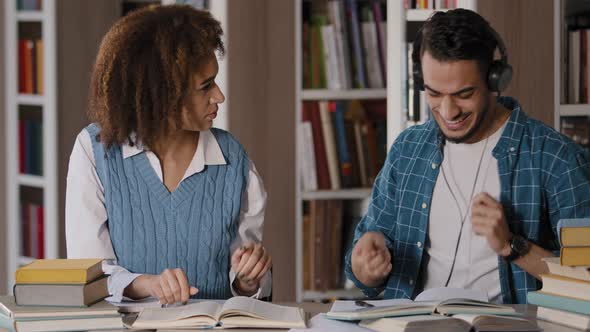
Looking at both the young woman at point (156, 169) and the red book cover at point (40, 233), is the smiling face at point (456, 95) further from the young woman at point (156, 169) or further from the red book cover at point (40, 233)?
the red book cover at point (40, 233)

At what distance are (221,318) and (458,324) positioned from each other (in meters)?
0.47

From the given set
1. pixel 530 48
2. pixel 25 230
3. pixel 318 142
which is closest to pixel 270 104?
pixel 318 142

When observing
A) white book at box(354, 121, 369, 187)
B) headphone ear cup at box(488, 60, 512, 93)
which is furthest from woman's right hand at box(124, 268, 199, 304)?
white book at box(354, 121, 369, 187)

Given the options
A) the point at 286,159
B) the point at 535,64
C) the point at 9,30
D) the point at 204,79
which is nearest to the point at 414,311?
the point at 204,79

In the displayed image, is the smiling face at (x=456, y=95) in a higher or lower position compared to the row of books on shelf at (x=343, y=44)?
lower

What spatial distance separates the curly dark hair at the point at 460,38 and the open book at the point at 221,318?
2.42 ft

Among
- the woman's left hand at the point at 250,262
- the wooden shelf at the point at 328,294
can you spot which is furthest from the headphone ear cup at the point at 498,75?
the wooden shelf at the point at 328,294

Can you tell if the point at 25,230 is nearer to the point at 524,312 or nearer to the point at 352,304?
the point at 352,304

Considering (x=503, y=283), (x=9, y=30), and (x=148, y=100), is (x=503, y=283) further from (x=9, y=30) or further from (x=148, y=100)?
(x=9, y=30)

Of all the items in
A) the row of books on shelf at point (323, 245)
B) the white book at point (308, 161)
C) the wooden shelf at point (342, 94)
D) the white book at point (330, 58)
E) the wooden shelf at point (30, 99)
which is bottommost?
the row of books on shelf at point (323, 245)

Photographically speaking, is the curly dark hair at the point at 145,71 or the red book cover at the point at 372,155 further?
the red book cover at the point at 372,155

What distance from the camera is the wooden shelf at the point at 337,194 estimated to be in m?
4.01

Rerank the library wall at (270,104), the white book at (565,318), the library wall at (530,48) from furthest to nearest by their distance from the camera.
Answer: the library wall at (270,104) → the library wall at (530,48) → the white book at (565,318)

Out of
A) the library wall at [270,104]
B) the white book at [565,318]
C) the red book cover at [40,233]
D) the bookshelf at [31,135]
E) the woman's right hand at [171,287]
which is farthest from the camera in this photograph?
the red book cover at [40,233]
